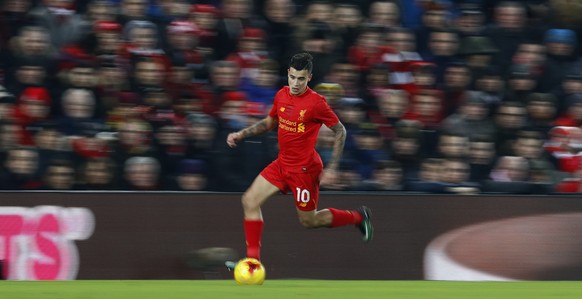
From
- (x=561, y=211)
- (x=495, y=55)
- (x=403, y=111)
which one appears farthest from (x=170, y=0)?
(x=561, y=211)

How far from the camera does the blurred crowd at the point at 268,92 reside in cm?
A: 912

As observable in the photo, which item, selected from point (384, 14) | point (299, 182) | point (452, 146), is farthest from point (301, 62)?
point (384, 14)

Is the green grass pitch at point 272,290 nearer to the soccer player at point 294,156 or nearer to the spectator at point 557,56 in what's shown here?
the soccer player at point 294,156

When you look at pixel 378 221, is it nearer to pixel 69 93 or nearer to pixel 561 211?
pixel 561 211

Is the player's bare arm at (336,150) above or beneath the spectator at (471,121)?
above

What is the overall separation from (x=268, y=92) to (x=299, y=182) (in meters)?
2.14

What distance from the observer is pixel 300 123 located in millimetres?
7555

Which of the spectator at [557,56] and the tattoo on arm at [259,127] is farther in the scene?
the spectator at [557,56]

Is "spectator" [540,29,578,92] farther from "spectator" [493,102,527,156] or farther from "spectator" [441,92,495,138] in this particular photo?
"spectator" [441,92,495,138]

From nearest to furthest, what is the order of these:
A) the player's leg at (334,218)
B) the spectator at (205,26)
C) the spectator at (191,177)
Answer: the player's leg at (334,218) → the spectator at (191,177) → the spectator at (205,26)

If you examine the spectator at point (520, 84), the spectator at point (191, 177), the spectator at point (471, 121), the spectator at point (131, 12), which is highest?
the spectator at point (131, 12)

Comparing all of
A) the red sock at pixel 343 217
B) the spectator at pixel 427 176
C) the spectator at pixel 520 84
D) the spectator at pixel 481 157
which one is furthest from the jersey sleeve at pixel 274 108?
the spectator at pixel 520 84

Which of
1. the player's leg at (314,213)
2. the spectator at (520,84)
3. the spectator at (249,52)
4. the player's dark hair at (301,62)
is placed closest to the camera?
the player's dark hair at (301,62)

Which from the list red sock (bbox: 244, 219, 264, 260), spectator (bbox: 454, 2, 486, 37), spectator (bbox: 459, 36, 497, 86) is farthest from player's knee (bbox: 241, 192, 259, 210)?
spectator (bbox: 454, 2, 486, 37)
